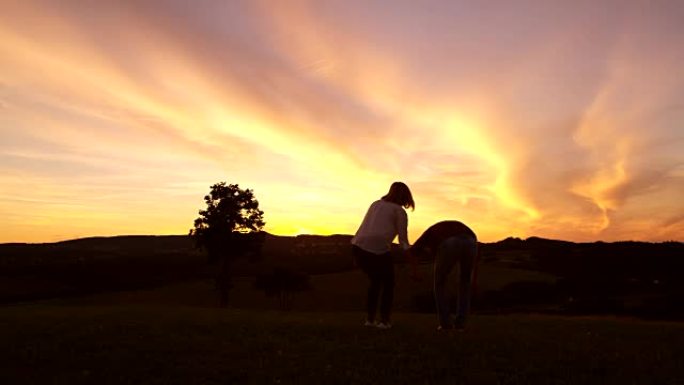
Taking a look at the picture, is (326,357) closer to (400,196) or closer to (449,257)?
(449,257)

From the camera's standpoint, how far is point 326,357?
8781 mm

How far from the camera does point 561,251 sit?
417ft

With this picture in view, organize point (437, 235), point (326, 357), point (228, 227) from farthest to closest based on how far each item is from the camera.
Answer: point (228, 227) → point (437, 235) → point (326, 357)

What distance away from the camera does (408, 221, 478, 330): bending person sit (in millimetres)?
13078

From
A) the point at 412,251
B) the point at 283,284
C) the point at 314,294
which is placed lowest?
the point at 314,294

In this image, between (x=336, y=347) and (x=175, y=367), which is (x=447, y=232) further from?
(x=175, y=367)

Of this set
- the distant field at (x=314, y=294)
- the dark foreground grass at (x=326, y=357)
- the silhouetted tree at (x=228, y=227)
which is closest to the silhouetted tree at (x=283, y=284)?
the distant field at (x=314, y=294)

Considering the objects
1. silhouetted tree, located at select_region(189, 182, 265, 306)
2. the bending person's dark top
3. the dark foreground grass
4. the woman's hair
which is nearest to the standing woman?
the woman's hair

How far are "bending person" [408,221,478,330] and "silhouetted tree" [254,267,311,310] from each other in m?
69.0

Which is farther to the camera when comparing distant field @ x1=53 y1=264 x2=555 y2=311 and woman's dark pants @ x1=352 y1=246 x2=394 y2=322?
distant field @ x1=53 y1=264 x2=555 y2=311

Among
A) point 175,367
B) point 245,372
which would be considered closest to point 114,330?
point 175,367

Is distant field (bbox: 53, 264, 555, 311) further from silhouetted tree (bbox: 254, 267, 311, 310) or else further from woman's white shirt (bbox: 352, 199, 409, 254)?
woman's white shirt (bbox: 352, 199, 409, 254)

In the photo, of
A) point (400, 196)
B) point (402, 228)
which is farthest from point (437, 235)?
point (400, 196)

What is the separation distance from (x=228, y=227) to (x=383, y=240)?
2056 inches
